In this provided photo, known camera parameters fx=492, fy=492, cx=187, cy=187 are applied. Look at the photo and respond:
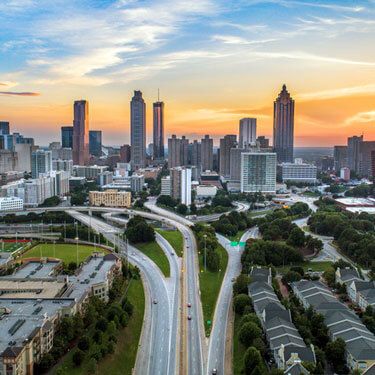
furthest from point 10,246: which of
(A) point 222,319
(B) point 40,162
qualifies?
(B) point 40,162

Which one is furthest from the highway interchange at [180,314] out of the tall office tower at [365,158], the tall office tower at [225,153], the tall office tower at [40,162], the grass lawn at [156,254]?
the tall office tower at [365,158]

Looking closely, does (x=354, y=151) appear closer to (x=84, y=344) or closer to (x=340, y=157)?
(x=340, y=157)

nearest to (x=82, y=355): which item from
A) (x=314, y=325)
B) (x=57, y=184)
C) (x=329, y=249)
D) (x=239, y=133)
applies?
(x=314, y=325)

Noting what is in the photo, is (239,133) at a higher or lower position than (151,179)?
higher

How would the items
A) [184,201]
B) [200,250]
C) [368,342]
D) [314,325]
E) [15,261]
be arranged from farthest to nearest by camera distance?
1. [184,201]
2. [200,250]
3. [15,261]
4. [314,325]
5. [368,342]

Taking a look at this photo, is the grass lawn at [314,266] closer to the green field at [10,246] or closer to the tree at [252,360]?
the tree at [252,360]

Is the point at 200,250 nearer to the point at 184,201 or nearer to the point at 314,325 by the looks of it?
the point at 314,325

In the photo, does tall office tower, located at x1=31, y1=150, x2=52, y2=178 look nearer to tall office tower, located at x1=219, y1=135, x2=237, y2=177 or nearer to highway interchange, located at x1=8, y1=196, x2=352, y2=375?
tall office tower, located at x1=219, y1=135, x2=237, y2=177
